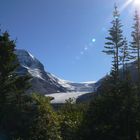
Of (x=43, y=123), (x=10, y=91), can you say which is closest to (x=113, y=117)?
(x=43, y=123)

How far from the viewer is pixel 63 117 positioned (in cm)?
4494

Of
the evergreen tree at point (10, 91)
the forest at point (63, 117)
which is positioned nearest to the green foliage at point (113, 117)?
the forest at point (63, 117)

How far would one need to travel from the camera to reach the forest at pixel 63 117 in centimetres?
2716

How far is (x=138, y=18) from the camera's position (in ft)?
271

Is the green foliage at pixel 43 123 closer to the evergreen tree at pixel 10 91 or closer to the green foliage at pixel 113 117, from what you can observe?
the evergreen tree at pixel 10 91

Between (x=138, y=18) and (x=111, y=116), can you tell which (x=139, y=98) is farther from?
(x=138, y=18)

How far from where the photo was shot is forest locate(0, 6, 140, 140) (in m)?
27.2

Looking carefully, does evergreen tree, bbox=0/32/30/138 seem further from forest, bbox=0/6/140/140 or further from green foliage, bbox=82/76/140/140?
green foliage, bbox=82/76/140/140

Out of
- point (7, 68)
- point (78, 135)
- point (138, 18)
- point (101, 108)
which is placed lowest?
point (78, 135)

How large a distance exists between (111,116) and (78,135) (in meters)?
2.54

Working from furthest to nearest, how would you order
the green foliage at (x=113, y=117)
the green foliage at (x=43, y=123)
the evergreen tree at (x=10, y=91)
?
the evergreen tree at (x=10, y=91) < the green foliage at (x=43, y=123) < the green foliage at (x=113, y=117)

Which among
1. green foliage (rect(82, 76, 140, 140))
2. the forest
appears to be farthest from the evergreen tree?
green foliage (rect(82, 76, 140, 140))

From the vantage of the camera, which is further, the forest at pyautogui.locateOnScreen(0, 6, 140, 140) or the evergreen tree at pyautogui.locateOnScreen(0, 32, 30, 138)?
the evergreen tree at pyautogui.locateOnScreen(0, 32, 30, 138)

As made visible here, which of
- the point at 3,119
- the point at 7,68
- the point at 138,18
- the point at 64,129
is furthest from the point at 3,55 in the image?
the point at 138,18
